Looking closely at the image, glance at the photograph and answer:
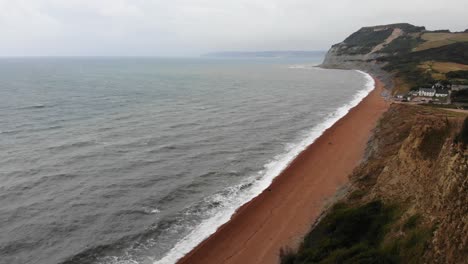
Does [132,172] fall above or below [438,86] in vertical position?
below

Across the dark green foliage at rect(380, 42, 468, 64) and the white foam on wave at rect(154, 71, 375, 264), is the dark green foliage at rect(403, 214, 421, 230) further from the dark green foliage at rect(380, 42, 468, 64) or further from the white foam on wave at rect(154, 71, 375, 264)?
the dark green foliage at rect(380, 42, 468, 64)

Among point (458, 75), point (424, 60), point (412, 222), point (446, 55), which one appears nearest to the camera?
point (412, 222)

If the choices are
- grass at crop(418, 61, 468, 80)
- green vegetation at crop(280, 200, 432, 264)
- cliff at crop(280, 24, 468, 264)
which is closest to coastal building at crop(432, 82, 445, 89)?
grass at crop(418, 61, 468, 80)

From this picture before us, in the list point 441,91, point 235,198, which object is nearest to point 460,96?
point 441,91

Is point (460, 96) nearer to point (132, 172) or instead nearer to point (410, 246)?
point (132, 172)

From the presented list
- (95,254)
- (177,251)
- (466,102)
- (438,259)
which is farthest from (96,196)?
(466,102)

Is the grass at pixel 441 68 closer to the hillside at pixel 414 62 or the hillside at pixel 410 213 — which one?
the hillside at pixel 414 62

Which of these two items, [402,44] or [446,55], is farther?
[402,44]

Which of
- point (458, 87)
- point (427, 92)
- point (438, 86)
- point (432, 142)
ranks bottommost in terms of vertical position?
point (427, 92)
